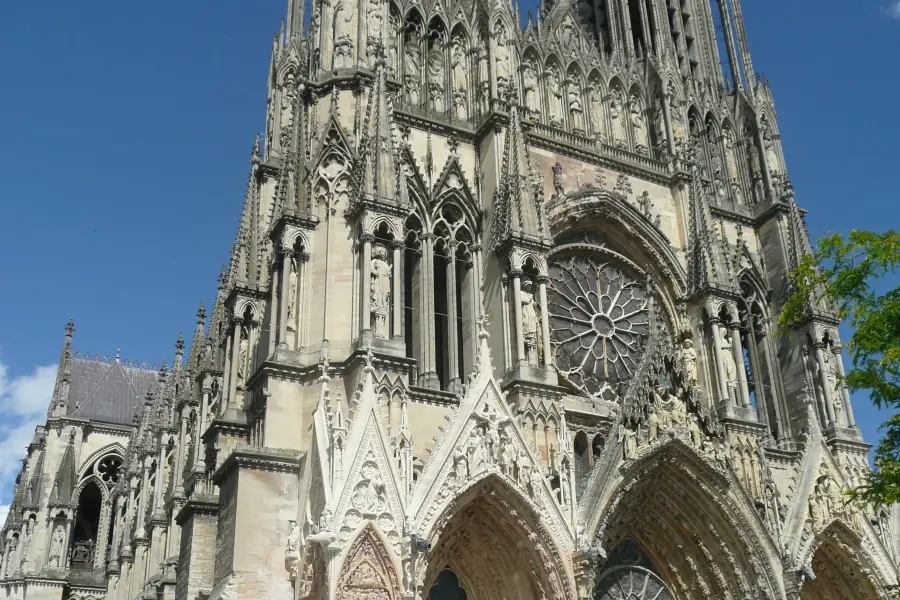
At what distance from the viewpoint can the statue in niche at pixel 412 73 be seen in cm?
2247

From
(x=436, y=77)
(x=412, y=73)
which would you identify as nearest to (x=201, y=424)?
(x=412, y=73)

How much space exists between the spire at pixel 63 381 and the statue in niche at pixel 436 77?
27210mm

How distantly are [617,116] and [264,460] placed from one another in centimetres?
1347

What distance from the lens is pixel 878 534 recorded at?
21.3 metres

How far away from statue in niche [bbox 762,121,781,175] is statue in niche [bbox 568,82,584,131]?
5.62 m

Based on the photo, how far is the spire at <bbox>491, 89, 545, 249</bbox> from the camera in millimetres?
20312

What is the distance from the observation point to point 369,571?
15.4 m

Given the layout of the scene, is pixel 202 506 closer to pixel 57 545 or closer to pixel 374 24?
pixel 374 24

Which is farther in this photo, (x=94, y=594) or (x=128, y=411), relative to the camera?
(x=128, y=411)

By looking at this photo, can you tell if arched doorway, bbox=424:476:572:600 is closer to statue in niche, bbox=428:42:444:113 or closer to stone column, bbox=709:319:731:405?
stone column, bbox=709:319:731:405

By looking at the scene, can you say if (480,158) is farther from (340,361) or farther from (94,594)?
(94,594)

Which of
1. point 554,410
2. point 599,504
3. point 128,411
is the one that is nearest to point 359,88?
point 554,410

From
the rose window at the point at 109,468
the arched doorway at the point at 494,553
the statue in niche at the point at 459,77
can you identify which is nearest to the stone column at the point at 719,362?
the arched doorway at the point at 494,553

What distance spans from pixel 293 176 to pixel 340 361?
4117 millimetres
